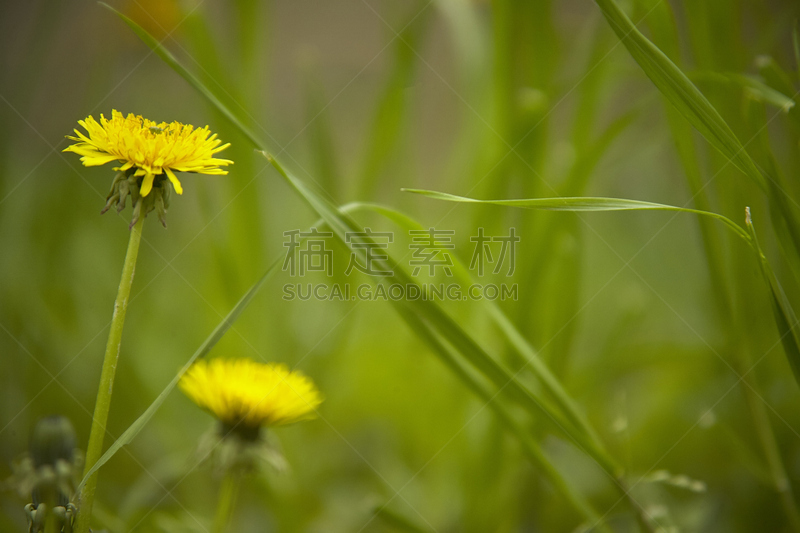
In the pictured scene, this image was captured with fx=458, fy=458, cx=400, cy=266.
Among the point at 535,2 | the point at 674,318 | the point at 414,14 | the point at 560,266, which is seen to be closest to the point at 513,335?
the point at 560,266

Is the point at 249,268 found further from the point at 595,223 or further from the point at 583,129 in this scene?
the point at 595,223

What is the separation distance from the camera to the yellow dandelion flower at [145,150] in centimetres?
21

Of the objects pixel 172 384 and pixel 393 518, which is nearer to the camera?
pixel 172 384

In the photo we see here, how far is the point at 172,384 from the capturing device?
0.18 meters

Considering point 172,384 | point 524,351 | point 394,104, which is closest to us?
point 172,384

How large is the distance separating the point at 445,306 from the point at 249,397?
0.28 meters

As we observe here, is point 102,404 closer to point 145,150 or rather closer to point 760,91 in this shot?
point 145,150

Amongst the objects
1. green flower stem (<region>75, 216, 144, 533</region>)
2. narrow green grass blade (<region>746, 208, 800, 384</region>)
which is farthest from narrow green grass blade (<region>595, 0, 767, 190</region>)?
green flower stem (<region>75, 216, 144, 533</region>)

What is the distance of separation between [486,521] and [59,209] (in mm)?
568

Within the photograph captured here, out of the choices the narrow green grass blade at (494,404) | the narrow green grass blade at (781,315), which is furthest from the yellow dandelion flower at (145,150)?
the narrow green grass blade at (781,315)

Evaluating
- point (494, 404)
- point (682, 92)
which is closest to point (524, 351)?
point (494, 404)

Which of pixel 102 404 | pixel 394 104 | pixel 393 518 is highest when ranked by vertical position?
pixel 394 104

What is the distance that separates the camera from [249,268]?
0.51 metres

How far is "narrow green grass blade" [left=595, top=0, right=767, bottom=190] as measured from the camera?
0.24 metres
